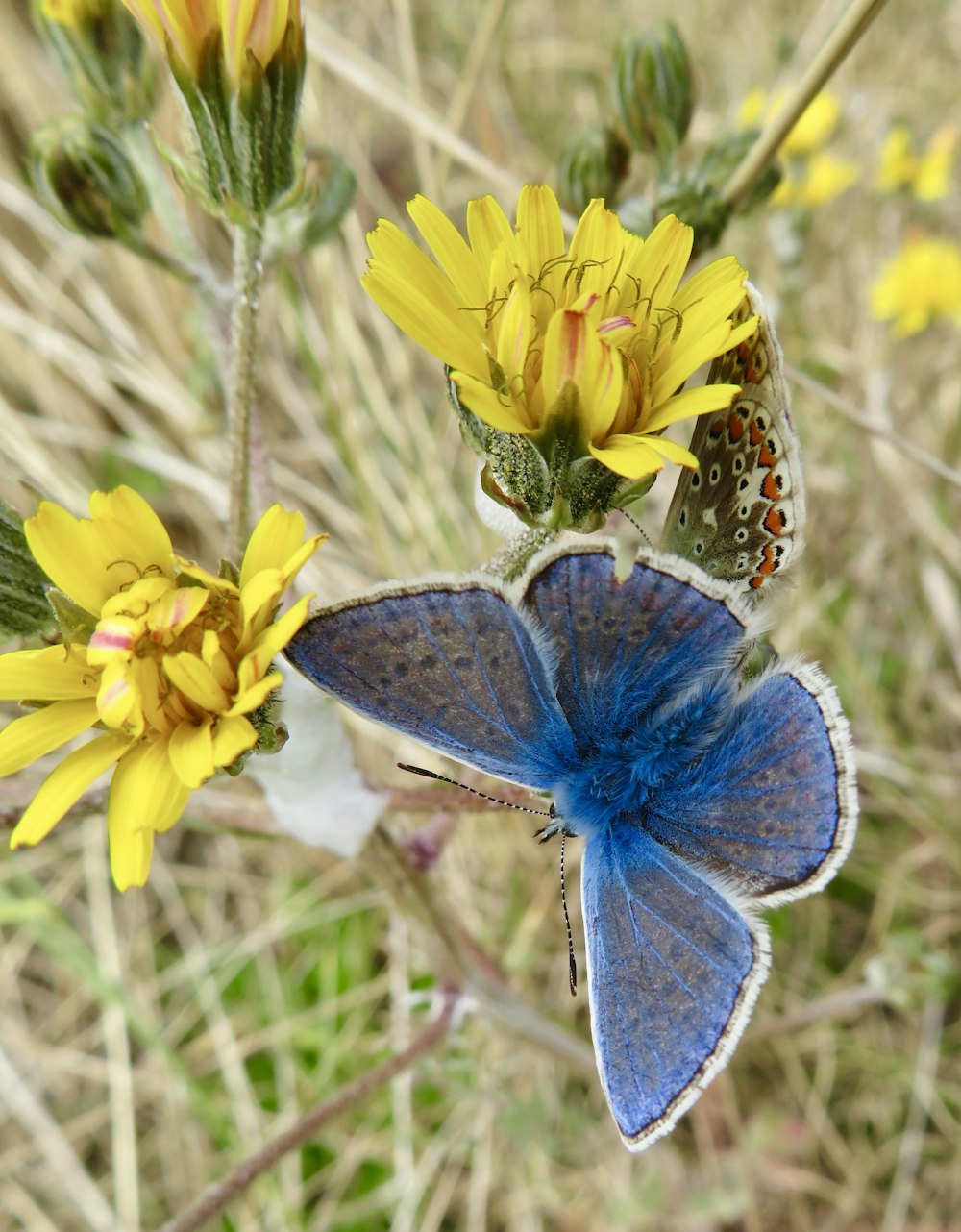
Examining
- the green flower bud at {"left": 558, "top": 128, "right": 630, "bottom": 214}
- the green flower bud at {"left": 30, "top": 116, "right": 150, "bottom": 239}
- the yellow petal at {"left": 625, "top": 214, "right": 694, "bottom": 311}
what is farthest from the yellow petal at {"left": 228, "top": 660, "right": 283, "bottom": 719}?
the green flower bud at {"left": 558, "top": 128, "right": 630, "bottom": 214}

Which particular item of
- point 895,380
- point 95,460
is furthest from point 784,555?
point 95,460

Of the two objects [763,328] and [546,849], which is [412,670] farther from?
[546,849]

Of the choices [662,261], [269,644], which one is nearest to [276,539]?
[269,644]

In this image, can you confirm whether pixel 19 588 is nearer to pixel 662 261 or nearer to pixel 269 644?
pixel 269 644

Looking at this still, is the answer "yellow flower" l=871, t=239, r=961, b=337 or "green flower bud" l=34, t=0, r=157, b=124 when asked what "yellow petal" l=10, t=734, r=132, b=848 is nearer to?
"green flower bud" l=34, t=0, r=157, b=124

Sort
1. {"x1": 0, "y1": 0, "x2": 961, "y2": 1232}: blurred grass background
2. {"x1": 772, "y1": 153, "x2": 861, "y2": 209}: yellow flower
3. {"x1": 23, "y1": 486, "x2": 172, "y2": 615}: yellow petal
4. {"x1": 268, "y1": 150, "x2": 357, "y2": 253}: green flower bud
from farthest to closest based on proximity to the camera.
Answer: {"x1": 772, "y1": 153, "x2": 861, "y2": 209}: yellow flower
{"x1": 0, "y1": 0, "x2": 961, "y2": 1232}: blurred grass background
{"x1": 268, "y1": 150, "x2": 357, "y2": 253}: green flower bud
{"x1": 23, "y1": 486, "x2": 172, "y2": 615}: yellow petal
